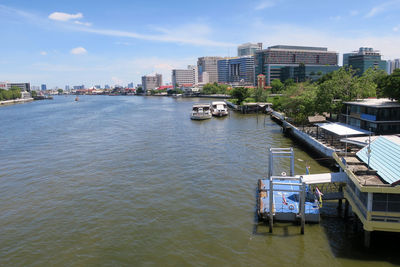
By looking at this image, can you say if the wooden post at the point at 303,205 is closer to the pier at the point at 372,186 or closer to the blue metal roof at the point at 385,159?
the pier at the point at 372,186

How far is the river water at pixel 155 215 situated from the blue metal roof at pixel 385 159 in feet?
13.3

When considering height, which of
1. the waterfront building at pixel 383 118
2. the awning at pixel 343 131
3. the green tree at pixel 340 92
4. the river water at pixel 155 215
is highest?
the green tree at pixel 340 92

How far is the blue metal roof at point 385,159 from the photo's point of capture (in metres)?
16.8

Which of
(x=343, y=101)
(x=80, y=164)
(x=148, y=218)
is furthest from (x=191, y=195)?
(x=343, y=101)

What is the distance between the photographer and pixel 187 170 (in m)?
32.4

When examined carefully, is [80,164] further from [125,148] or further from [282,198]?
[282,198]

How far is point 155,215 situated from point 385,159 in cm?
1672

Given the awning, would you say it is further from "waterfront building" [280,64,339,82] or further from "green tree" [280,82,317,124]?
"waterfront building" [280,64,339,82]

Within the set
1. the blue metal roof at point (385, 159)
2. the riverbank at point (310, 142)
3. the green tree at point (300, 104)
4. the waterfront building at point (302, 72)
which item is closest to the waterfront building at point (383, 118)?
the riverbank at point (310, 142)

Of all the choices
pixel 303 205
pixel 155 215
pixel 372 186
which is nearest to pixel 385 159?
pixel 372 186

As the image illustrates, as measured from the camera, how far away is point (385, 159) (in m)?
19.3

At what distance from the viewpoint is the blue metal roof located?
16.8 m

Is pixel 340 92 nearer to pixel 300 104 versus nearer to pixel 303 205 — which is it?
pixel 300 104

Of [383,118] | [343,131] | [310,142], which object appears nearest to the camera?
[343,131]
